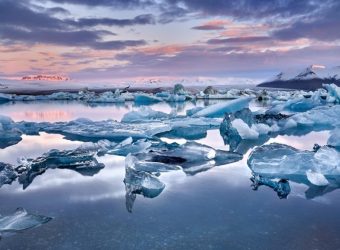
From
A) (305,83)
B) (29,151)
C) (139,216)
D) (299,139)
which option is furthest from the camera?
(305,83)

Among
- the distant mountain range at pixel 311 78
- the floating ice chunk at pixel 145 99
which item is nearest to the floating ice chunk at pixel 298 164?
the floating ice chunk at pixel 145 99

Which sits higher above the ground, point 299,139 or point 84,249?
point 84,249

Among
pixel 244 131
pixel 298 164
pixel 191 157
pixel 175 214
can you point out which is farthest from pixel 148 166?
pixel 244 131

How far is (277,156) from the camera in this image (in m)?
3.52

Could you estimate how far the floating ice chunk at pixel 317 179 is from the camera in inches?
115

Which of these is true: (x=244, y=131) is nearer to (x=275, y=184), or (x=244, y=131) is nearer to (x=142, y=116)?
(x=275, y=184)

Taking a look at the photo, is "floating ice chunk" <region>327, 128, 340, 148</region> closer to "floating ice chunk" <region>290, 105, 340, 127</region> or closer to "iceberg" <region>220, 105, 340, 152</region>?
"iceberg" <region>220, 105, 340, 152</region>

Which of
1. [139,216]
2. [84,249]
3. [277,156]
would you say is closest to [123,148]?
[277,156]

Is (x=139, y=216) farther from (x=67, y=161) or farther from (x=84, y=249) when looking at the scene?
(x=67, y=161)

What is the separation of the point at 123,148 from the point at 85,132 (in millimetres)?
1855

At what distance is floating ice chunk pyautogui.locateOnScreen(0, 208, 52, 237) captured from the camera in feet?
6.40

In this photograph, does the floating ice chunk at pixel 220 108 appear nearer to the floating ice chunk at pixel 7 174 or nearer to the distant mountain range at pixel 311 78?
the floating ice chunk at pixel 7 174

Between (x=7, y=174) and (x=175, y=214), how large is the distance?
A: 1.69 m

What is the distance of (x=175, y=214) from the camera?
2.22 m
